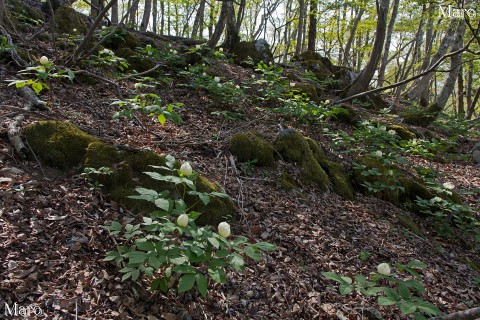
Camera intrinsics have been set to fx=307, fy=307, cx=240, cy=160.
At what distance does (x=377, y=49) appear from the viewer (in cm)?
717

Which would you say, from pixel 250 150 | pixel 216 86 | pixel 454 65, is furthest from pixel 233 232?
pixel 454 65

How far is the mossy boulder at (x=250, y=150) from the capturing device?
4156mm

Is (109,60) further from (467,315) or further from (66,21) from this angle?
(467,315)

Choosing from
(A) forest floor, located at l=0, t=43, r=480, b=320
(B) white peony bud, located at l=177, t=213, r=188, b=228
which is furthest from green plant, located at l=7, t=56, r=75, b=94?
(B) white peony bud, located at l=177, t=213, r=188, b=228

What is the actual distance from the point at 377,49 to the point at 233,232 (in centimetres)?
627

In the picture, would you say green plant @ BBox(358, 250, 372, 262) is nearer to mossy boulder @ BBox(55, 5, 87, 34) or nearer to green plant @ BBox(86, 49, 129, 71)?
green plant @ BBox(86, 49, 129, 71)

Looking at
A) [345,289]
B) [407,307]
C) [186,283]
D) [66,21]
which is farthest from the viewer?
[66,21]

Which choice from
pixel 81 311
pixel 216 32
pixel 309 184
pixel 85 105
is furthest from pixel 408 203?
pixel 216 32

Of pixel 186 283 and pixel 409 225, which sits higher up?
pixel 186 283

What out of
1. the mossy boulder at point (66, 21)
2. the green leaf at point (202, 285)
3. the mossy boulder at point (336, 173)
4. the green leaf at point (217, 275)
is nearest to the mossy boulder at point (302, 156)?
the mossy boulder at point (336, 173)

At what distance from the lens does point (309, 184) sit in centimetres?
423

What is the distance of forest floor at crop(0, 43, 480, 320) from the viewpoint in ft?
6.40

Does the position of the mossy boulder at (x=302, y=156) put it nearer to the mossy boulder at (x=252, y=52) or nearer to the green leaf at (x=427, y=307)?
the green leaf at (x=427, y=307)

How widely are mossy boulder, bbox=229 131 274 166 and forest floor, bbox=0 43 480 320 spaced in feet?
0.43
